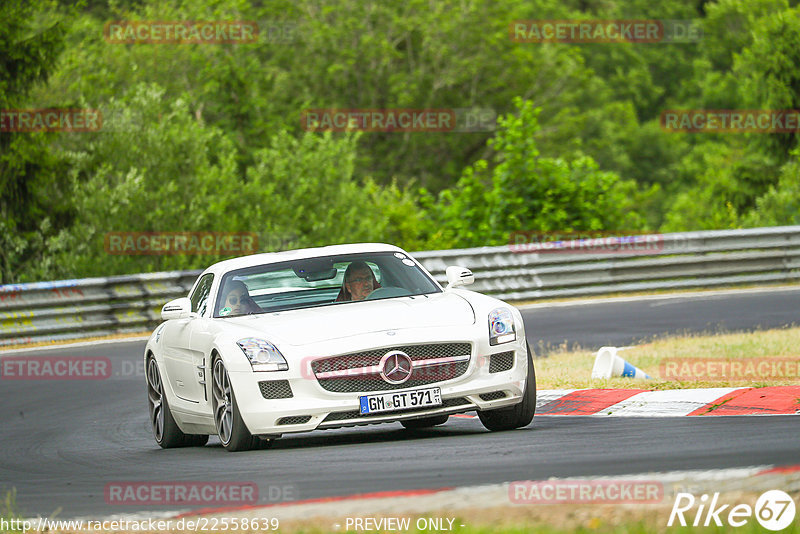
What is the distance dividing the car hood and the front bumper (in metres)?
0.13

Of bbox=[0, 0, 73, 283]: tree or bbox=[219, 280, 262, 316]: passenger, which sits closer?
bbox=[219, 280, 262, 316]: passenger

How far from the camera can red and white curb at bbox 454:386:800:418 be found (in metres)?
9.36

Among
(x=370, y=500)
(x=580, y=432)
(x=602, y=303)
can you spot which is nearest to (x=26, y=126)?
(x=602, y=303)

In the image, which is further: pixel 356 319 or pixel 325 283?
pixel 325 283

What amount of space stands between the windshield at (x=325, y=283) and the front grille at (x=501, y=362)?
44.4 inches

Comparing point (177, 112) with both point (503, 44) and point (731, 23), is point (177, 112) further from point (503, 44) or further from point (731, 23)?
point (731, 23)

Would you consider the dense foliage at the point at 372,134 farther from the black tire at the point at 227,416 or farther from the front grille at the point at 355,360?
the front grille at the point at 355,360

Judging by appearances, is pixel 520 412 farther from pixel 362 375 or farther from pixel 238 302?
pixel 238 302

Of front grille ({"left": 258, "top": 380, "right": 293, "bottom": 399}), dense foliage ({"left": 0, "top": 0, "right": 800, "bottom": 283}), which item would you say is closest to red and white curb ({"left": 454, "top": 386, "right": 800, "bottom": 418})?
front grille ({"left": 258, "top": 380, "right": 293, "bottom": 399})

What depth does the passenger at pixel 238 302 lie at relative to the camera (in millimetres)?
9922

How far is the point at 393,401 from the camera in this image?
868 cm

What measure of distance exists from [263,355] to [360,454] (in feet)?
3.16

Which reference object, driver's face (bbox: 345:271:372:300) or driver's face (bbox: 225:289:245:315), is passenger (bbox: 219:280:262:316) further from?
driver's face (bbox: 345:271:372:300)

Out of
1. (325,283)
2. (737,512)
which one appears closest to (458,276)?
(325,283)
